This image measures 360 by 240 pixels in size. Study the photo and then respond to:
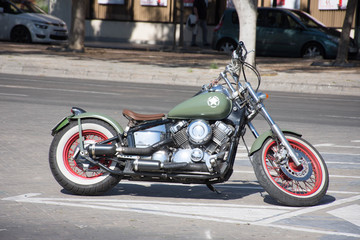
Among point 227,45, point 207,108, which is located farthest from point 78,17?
point 207,108

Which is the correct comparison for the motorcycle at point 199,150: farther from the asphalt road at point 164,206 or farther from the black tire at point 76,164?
the asphalt road at point 164,206

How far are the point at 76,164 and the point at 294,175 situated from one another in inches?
73.9

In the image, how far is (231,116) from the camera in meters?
5.76

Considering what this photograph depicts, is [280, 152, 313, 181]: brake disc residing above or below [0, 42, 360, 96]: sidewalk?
above

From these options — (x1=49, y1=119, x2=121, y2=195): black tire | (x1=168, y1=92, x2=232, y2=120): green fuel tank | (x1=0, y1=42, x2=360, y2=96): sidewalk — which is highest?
(x1=168, y1=92, x2=232, y2=120): green fuel tank

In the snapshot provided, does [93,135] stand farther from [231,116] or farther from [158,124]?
[231,116]

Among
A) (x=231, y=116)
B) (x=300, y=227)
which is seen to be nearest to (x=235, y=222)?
(x=300, y=227)

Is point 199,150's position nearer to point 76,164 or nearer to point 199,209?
point 199,209

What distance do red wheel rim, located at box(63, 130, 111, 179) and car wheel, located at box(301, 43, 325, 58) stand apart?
66.1 feet

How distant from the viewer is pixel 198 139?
222 inches

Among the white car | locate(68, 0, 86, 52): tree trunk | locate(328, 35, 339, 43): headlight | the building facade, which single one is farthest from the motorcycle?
the building facade

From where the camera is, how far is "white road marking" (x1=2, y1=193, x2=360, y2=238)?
5293 mm

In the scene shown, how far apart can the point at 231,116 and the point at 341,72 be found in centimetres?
1520

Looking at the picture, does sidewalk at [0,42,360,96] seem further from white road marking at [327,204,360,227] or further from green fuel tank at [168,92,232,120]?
white road marking at [327,204,360,227]
